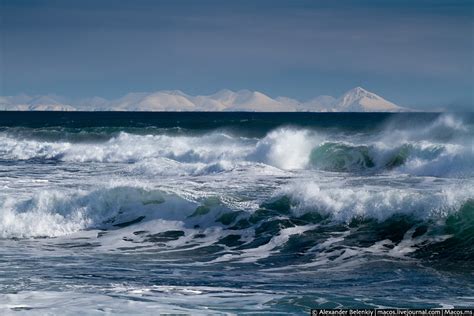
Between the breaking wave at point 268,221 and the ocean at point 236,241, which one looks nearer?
the ocean at point 236,241

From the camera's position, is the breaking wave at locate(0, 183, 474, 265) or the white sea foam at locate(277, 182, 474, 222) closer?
the breaking wave at locate(0, 183, 474, 265)

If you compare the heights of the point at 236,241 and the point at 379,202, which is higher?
the point at 379,202

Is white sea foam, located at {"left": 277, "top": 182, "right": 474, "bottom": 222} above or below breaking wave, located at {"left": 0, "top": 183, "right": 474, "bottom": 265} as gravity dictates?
above

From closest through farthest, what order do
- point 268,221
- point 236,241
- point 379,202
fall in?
1. point 236,241
2. point 379,202
3. point 268,221

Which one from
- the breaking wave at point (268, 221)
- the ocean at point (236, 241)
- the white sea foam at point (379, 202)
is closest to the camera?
the ocean at point (236, 241)

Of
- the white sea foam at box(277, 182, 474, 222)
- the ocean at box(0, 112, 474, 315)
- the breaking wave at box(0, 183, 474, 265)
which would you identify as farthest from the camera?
the white sea foam at box(277, 182, 474, 222)

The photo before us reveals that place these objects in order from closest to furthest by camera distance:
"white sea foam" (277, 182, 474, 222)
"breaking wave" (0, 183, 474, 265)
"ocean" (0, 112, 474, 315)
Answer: "ocean" (0, 112, 474, 315), "breaking wave" (0, 183, 474, 265), "white sea foam" (277, 182, 474, 222)

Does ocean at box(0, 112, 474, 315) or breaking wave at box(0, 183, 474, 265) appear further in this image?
breaking wave at box(0, 183, 474, 265)

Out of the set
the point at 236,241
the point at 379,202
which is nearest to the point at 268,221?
the point at 236,241

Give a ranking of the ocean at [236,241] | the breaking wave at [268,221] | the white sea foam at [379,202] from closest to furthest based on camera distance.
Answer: the ocean at [236,241], the breaking wave at [268,221], the white sea foam at [379,202]

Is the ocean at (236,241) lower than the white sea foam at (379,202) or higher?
lower

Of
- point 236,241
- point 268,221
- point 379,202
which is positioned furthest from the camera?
point 268,221

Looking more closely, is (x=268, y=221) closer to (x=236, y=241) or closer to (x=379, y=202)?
(x=236, y=241)

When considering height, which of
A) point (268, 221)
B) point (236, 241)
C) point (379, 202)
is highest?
point (379, 202)
